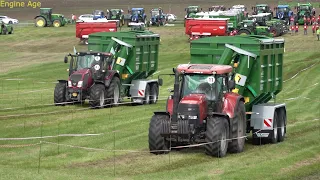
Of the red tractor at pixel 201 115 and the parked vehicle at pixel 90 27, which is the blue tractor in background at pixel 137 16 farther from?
the red tractor at pixel 201 115

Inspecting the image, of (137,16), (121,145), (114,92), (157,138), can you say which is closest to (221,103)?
(157,138)

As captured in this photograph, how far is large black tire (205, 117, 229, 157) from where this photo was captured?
916 inches

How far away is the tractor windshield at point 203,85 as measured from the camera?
24.1 meters

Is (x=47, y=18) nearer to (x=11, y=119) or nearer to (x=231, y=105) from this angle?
(x=11, y=119)

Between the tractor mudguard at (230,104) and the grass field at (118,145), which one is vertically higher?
the tractor mudguard at (230,104)

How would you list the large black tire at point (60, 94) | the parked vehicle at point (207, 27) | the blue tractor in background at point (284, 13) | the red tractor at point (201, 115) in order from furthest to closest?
the blue tractor in background at point (284, 13) < the parked vehicle at point (207, 27) < the large black tire at point (60, 94) < the red tractor at point (201, 115)

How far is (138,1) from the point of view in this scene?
12794 cm

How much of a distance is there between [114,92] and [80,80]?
72.3 inches

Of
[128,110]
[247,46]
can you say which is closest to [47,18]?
[128,110]

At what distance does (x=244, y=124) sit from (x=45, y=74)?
30.7 metres

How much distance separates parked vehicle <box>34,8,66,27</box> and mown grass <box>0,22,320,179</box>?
3938cm

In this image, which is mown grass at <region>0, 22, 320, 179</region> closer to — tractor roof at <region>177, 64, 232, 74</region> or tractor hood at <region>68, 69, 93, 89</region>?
tractor hood at <region>68, 69, 93, 89</region>

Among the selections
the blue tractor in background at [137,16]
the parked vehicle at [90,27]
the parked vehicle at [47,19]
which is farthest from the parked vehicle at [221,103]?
the parked vehicle at [47,19]

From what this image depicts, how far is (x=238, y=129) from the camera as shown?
25.0 metres
